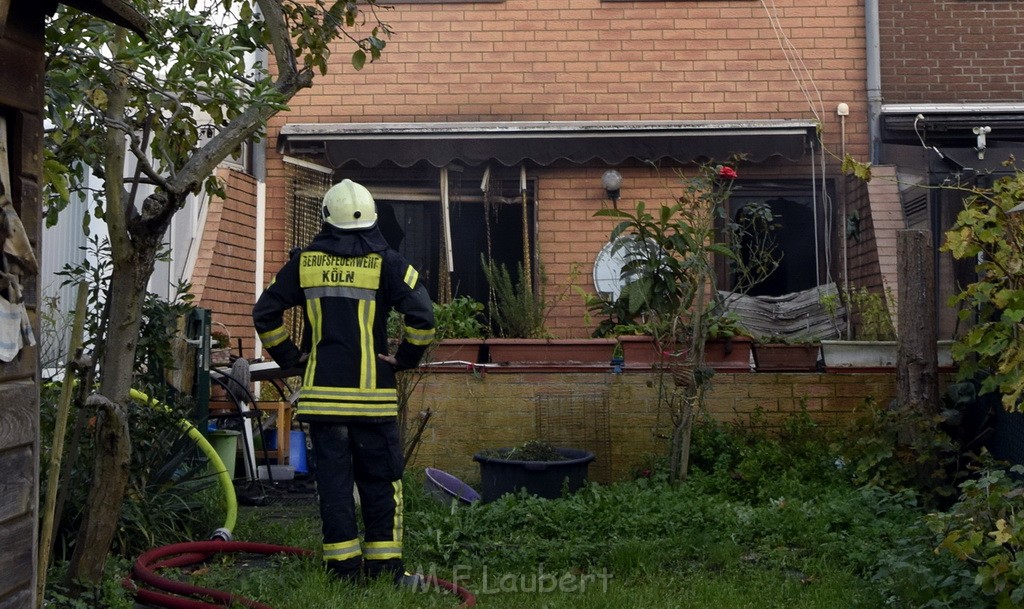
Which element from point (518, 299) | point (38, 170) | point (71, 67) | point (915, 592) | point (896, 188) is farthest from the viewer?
point (896, 188)

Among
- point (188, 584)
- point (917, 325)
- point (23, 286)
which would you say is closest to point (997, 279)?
point (917, 325)

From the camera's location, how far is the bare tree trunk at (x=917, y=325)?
6.68 metres

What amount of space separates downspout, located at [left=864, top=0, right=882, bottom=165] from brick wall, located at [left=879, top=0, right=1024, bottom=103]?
84mm

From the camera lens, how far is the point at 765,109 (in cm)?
1018

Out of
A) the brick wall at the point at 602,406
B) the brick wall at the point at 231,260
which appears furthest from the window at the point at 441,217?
the brick wall at the point at 602,406

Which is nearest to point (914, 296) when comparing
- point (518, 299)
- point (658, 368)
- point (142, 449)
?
point (658, 368)

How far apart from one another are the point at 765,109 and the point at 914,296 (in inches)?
151

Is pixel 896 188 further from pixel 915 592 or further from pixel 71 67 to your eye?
pixel 71 67

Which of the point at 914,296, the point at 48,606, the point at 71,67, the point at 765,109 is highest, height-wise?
the point at 765,109

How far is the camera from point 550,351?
25.2 feet

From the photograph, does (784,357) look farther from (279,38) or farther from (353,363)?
(279,38)

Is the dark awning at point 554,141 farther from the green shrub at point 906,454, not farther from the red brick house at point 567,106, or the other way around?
the green shrub at point 906,454

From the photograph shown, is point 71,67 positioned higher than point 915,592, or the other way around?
point 71,67

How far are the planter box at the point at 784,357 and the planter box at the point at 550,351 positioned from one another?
3.35 ft
